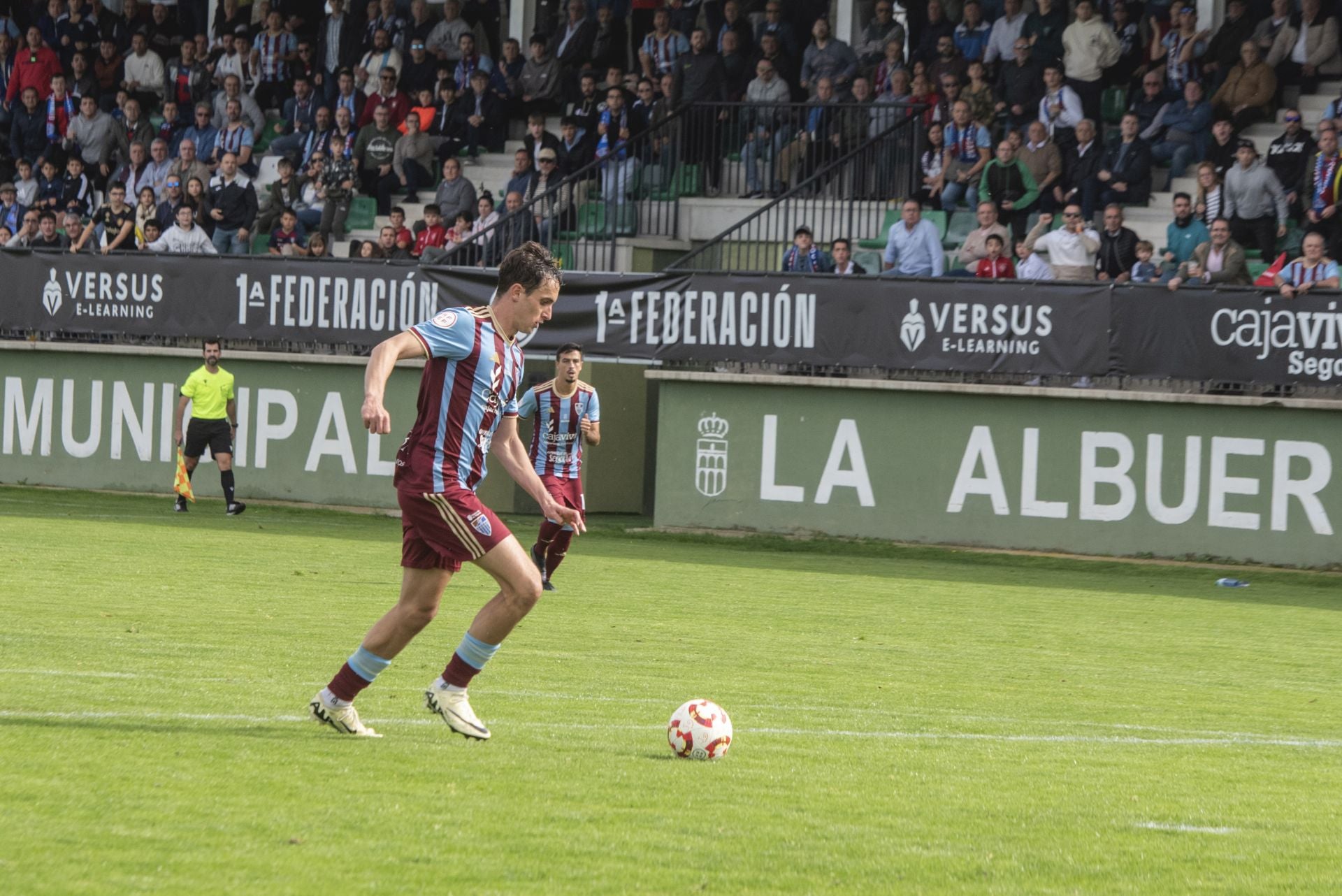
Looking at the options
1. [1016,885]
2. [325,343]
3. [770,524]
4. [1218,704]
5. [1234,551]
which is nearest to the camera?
[1016,885]

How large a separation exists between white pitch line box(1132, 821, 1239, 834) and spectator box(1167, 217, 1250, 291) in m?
13.3

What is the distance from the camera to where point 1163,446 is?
19344 mm

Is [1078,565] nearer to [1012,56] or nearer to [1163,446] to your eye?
[1163,446]

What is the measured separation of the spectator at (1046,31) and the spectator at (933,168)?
1.54 metres

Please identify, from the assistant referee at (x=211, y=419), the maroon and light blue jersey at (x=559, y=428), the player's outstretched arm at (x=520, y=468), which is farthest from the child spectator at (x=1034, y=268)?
the player's outstretched arm at (x=520, y=468)

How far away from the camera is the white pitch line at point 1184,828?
6.41m

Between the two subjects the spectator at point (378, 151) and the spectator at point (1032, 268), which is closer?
the spectator at point (1032, 268)

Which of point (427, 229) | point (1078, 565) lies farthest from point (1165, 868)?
point (427, 229)

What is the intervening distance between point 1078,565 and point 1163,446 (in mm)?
1502

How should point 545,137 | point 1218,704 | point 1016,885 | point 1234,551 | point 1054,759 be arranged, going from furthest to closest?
point 545,137
point 1234,551
point 1218,704
point 1054,759
point 1016,885

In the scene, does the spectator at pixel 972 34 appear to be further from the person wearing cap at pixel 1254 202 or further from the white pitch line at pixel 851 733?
the white pitch line at pixel 851 733

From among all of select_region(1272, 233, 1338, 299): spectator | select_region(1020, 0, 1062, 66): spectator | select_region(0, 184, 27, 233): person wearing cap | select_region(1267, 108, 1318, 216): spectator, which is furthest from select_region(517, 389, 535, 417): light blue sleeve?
select_region(0, 184, 27, 233): person wearing cap

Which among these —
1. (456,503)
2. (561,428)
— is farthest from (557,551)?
(456,503)

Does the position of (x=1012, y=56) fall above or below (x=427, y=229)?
above
